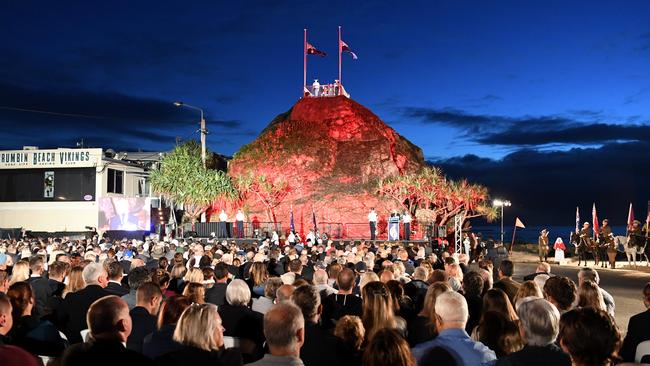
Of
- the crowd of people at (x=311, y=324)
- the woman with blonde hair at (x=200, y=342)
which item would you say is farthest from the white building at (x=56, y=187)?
the woman with blonde hair at (x=200, y=342)

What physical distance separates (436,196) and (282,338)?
43.2 meters

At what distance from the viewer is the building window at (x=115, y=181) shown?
52.1 meters

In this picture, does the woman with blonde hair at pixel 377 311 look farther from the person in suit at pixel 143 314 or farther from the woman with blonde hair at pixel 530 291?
the person in suit at pixel 143 314

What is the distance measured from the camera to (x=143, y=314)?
6.30 metres

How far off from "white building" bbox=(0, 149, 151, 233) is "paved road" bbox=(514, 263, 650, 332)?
120ft

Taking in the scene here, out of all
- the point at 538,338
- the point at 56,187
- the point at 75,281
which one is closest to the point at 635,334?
the point at 538,338

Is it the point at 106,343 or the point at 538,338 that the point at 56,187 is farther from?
the point at 538,338

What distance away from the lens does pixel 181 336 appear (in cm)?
471

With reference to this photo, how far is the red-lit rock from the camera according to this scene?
50.4 metres

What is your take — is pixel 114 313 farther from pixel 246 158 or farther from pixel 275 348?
pixel 246 158

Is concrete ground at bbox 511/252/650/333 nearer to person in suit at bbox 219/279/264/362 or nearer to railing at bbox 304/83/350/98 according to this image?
person in suit at bbox 219/279/264/362

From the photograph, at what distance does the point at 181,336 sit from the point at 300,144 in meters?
49.4

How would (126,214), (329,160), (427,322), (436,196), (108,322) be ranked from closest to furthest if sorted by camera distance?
(108,322) → (427,322) → (126,214) → (436,196) → (329,160)

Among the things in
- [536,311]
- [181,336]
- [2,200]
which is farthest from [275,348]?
[2,200]
